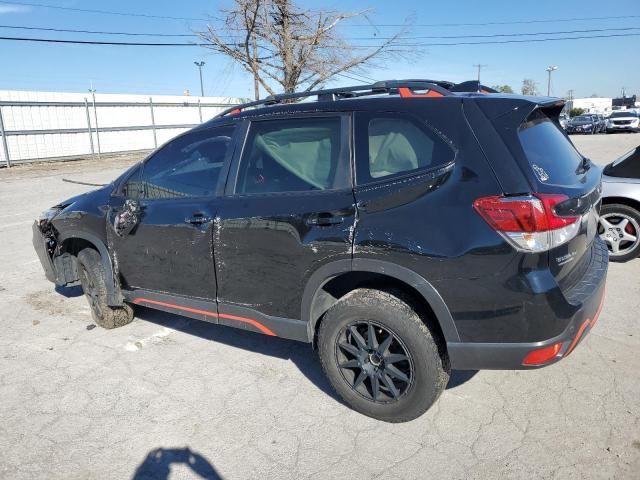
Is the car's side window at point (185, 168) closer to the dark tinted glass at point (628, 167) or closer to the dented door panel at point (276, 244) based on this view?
the dented door panel at point (276, 244)

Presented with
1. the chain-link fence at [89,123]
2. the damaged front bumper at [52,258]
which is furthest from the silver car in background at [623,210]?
the chain-link fence at [89,123]

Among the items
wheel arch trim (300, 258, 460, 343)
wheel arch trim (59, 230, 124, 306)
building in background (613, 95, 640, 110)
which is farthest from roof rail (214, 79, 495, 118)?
building in background (613, 95, 640, 110)

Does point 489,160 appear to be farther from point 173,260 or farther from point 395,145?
point 173,260

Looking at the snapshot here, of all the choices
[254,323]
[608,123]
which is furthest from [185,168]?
[608,123]

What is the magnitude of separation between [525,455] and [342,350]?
112 cm

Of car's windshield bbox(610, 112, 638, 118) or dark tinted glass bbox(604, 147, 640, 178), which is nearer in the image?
dark tinted glass bbox(604, 147, 640, 178)

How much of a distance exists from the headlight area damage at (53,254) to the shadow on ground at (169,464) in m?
2.49

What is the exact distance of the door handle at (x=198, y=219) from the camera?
10.9 feet

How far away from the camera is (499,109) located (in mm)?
2568

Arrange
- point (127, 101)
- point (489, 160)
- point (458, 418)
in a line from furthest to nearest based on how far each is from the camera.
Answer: point (127, 101), point (458, 418), point (489, 160)

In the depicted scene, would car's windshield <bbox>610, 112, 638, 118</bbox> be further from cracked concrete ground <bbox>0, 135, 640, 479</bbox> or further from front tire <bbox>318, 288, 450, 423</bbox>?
front tire <bbox>318, 288, 450, 423</bbox>

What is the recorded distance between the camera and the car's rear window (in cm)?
257

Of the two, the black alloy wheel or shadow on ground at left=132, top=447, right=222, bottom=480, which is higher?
the black alloy wheel

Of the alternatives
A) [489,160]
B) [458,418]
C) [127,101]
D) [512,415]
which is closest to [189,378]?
[458,418]
